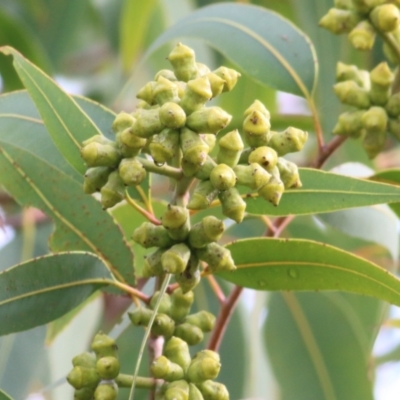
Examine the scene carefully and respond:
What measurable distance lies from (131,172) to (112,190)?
0.11 ft

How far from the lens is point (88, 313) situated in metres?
1.84

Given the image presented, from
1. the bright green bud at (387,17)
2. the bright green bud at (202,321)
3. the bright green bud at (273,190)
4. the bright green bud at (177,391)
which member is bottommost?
the bright green bud at (177,391)

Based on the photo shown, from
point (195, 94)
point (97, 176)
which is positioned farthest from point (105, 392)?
point (195, 94)

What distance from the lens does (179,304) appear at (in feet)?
3.31

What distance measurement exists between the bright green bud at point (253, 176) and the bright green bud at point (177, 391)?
241 millimetres

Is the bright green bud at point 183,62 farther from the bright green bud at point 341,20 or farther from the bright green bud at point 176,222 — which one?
the bright green bud at point 341,20

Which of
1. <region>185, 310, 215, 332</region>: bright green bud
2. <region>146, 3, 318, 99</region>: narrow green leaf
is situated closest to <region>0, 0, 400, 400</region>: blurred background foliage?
<region>146, 3, 318, 99</region>: narrow green leaf

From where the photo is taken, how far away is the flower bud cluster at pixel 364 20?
119 cm

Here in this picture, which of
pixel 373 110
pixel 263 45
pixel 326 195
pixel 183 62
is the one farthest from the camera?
pixel 263 45

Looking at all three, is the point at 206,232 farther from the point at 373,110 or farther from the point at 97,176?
the point at 373,110

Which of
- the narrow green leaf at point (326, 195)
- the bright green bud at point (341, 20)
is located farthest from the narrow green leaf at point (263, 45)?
the narrow green leaf at point (326, 195)

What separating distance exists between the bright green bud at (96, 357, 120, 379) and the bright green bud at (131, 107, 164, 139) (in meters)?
0.27

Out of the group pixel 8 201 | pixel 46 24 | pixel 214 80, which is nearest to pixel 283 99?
pixel 46 24

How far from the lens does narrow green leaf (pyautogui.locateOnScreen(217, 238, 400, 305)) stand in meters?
1.02
